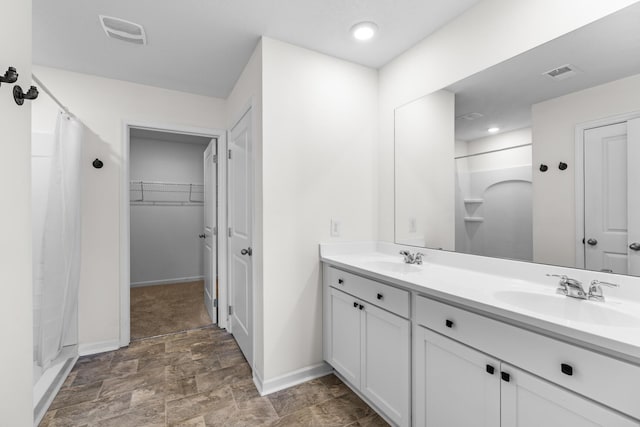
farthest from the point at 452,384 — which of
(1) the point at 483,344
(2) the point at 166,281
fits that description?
(2) the point at 166,281

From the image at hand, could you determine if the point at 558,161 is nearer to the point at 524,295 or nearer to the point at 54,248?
the point at 524,295

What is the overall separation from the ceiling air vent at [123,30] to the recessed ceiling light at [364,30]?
140cm

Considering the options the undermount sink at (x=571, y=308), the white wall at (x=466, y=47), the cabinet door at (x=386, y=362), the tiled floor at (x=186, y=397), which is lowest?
the tiled floor at (x=186, y=397)

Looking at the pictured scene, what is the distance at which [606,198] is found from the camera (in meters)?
1.25

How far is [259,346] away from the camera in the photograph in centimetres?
206

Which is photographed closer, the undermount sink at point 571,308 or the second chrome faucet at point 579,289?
the undermount sink at point 571,308

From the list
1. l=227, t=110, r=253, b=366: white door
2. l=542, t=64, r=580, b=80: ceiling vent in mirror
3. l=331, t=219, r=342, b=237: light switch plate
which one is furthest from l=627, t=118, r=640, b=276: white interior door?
l=227, t=110, r=253, b=366: white door

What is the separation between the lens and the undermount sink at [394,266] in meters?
1.87

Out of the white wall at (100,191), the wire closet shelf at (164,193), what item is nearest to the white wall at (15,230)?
the white wall at (100,191)

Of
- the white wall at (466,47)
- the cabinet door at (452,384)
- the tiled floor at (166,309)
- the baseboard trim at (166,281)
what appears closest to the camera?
the cabinet door at (452,384)

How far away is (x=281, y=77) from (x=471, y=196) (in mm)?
1484

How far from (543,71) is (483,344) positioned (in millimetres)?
1330

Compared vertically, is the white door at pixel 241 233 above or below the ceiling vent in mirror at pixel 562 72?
below

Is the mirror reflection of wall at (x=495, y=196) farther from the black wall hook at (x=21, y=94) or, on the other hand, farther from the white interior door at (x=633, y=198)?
the black wall hook at (x=21, y=94)
